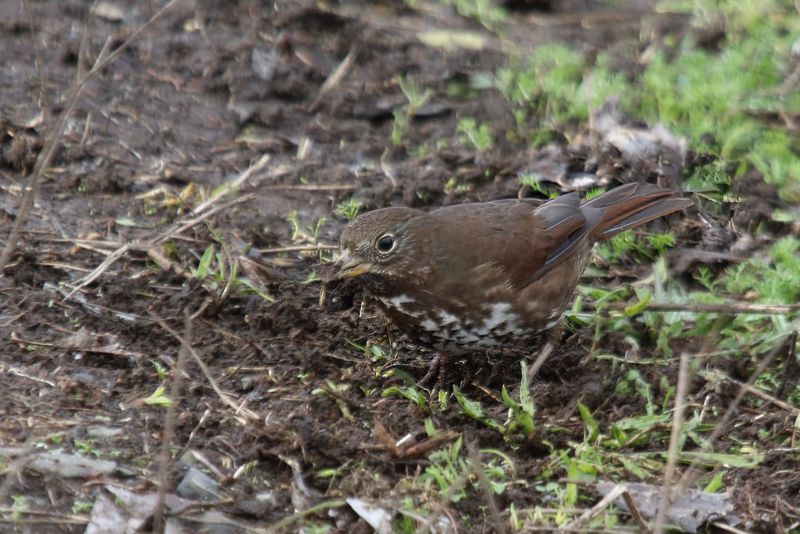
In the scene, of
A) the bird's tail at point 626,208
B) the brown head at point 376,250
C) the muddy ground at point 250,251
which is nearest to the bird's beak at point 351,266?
the brown head at point 376,250

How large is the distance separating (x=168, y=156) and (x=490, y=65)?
99.6 inches

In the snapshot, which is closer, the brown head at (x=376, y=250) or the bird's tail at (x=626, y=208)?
the brown head at (x=376, y=250)

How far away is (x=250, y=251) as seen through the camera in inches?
234

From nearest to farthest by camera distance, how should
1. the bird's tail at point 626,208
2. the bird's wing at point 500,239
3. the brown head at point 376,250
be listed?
1. the brown head at point 376,250
2. the bird's wing at point 500,239
3. the bird's tail at point 626,208

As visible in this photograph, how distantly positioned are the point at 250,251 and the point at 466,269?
1.41 meters

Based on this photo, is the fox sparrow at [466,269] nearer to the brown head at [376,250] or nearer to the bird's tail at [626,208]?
the brown head at [376,250]

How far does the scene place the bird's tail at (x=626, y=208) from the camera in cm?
573

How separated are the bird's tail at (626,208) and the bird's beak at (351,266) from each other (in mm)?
1351

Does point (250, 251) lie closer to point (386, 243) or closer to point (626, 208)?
point (386, 243)

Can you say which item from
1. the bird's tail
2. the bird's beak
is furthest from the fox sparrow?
the bird's tail

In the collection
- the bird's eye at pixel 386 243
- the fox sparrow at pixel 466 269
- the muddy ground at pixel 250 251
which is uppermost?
the bird's eye at pixel 386 243

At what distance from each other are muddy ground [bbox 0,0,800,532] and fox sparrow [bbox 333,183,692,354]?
31cm

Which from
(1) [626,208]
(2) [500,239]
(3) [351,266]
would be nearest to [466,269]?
(2) [500,239]

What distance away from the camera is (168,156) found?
685 centimetres
